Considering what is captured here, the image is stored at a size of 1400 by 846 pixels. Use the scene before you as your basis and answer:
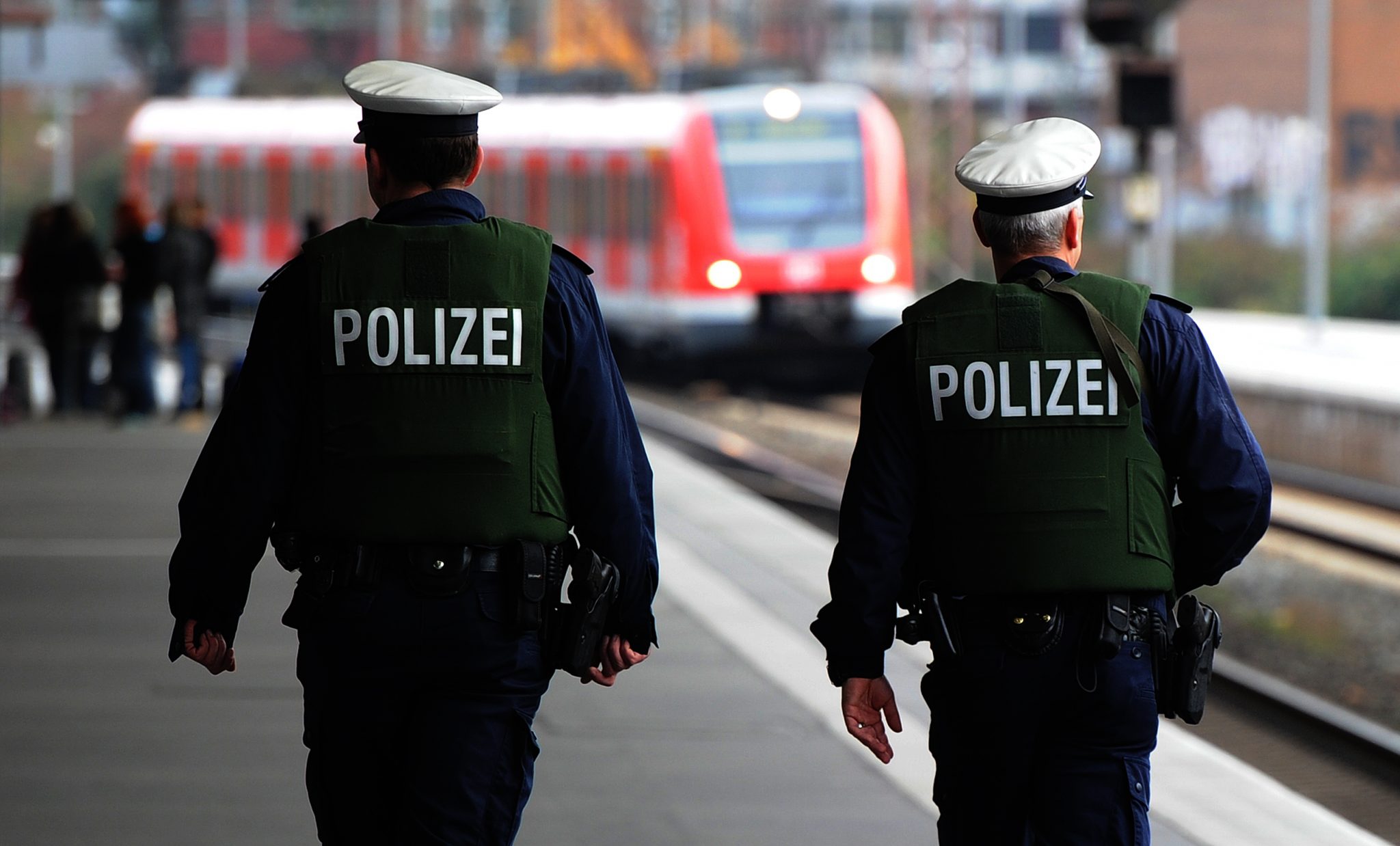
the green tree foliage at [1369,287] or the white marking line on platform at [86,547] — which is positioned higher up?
the white marking line on platform at [86,547]

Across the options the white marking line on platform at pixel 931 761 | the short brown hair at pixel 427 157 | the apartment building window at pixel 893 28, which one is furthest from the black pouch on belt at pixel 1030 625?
the apartment building window at pixel 893 28

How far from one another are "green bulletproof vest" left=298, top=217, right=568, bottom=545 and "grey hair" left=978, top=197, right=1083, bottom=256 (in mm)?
729

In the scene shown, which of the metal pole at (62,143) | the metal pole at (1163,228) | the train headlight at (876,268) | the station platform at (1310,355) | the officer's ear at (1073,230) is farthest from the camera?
the metal pole at (62,143)

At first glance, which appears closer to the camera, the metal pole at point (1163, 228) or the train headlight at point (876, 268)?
the train headlight at point (876, 268)

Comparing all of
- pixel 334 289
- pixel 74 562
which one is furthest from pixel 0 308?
pixel 334 289

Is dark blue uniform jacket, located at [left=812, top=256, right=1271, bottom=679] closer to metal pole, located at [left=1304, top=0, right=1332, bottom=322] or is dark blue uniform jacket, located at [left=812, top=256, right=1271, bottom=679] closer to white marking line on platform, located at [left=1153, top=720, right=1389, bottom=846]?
white marking line on platform, located at [left=1153, top=720, right=1389, bottom=846]

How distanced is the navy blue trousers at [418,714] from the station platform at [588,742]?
1814 millimetres

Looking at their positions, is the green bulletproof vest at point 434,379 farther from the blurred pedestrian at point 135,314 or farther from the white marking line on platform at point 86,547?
the blurred pedestrian at point 135,314

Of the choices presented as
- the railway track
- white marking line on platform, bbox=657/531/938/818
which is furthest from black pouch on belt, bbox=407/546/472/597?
the railway track

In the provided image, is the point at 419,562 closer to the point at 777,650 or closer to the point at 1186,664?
the point at 1186,664

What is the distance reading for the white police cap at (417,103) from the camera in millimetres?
3459

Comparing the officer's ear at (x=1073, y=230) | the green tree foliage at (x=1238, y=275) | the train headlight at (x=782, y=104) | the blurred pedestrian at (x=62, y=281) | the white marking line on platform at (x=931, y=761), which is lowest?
the green tree foliage at (x=1238, y=275)

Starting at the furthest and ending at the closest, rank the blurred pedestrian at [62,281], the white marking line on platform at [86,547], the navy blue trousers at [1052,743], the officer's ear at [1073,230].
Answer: the blurred pedestrian at [62,281] → the white marking line on platform at [86,547] → the officer's ear at [1073,230] → the navy blue trousers at [1052,743]

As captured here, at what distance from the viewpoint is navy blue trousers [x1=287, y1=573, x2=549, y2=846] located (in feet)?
11.0
